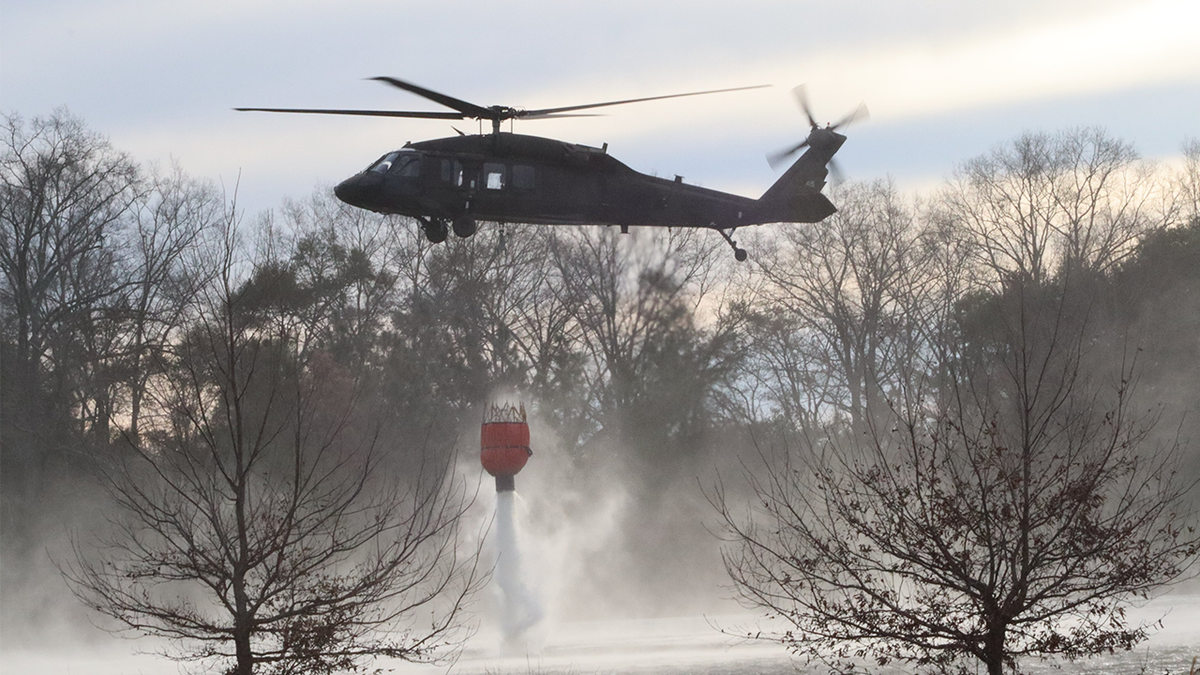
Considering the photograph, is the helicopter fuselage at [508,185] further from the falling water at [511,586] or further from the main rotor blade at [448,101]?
the falling water at [511,586]

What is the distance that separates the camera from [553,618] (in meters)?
46.5

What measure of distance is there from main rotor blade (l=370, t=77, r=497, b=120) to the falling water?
1325 cm

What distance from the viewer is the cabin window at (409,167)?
75.5ft

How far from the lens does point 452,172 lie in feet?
75.8

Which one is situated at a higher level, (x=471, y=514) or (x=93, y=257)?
(x=93, y=257)

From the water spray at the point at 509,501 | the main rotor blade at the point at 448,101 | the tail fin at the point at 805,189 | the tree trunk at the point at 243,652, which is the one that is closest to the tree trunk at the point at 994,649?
the tree trunk at the point at 243,652

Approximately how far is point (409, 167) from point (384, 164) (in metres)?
0.53

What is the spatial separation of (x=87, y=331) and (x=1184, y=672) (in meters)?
37.9

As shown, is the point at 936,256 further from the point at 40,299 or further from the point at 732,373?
the point at 40,299

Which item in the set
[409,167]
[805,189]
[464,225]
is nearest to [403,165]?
[409,167]

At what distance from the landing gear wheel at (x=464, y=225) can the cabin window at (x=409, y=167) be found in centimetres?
109

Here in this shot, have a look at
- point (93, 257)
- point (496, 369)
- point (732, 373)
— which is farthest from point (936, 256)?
point (93, 257)

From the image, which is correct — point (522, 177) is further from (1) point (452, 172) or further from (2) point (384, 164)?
(2) point (384, 164)

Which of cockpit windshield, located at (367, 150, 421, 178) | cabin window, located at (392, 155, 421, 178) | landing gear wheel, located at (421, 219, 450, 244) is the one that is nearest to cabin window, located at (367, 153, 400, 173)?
cockpit windshield, located at (367, 150, 421, 178)
